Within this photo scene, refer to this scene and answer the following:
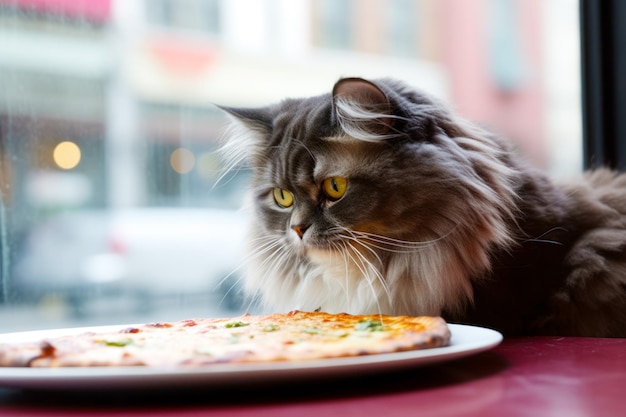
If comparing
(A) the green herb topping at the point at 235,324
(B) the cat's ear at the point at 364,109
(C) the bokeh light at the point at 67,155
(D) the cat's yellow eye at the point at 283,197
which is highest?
(B) the cat's ear at the point at 364,109

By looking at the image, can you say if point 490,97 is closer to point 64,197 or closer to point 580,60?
point 580,60

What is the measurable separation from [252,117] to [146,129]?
1.81ft

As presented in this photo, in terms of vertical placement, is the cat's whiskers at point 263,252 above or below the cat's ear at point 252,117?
below

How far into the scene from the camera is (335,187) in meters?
1.63

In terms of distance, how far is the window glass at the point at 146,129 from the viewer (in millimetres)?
1974

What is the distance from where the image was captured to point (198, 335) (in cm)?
121

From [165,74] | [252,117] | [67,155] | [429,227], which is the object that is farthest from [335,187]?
[165,74]

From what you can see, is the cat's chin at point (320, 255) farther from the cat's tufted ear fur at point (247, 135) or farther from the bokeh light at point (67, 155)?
the bokeh light at point (67, 155)

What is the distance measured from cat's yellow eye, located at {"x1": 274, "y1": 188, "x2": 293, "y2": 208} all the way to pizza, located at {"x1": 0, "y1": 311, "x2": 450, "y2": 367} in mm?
459

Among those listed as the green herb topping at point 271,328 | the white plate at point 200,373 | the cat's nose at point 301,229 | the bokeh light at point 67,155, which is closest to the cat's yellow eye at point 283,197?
the cat's nose at point 301,229

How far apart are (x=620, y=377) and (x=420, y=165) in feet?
2.16

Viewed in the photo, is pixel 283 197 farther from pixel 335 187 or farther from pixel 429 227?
pixel 429 227

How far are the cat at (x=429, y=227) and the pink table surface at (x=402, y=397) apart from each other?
1.53 feet

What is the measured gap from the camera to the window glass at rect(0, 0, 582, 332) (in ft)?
6.48
